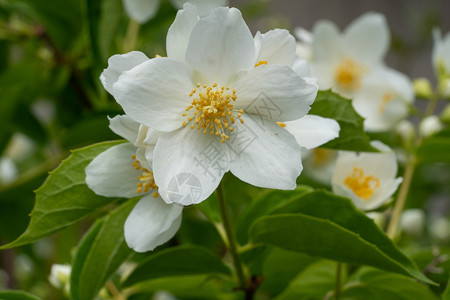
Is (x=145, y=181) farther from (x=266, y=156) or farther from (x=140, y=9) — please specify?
(x=140, y=9)

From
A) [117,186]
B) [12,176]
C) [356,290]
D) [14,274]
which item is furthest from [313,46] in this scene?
[14,274]

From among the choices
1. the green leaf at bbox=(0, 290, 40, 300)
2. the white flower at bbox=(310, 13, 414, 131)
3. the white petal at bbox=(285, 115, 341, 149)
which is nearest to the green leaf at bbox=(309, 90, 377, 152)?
the white petal at bbox=(285, 115, 341, 149)

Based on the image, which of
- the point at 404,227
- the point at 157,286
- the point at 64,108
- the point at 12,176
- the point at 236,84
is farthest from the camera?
the point at 12,176

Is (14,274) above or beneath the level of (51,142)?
beneath

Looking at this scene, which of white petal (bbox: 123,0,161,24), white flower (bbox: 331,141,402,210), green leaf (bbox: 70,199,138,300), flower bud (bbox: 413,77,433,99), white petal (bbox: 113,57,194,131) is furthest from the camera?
flower bud (bbox: 413,77,433,99)

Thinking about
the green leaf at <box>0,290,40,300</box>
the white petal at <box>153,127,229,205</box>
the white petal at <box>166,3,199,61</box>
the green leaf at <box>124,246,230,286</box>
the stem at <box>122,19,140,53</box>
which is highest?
the white petal at <box>166,3,199,61</box>

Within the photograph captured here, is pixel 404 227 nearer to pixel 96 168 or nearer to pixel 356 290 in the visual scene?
pixel 356 290

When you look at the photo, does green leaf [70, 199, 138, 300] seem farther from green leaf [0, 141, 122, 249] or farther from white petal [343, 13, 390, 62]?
white petal [343, 13, 390, 62]
